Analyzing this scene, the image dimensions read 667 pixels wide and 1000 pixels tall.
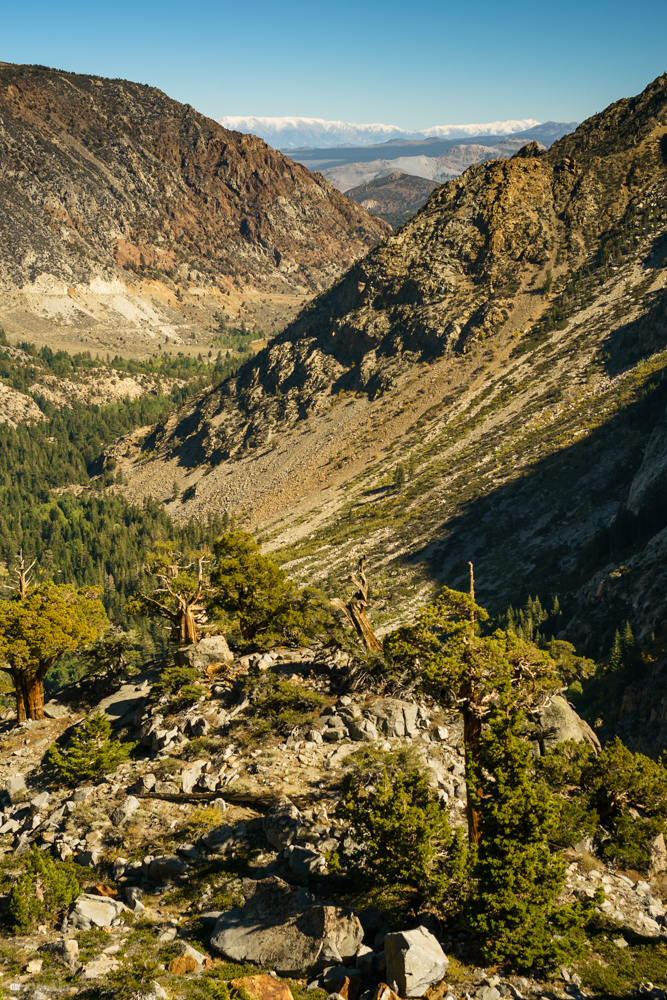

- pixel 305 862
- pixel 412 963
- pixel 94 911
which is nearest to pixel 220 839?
pixel 305 862

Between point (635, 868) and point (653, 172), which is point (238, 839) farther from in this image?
point (653, 172)

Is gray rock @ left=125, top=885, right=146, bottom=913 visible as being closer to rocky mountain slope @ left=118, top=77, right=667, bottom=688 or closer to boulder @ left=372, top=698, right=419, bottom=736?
boulder @ left=372, top=698, right=419, bottom=736

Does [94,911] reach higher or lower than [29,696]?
higher

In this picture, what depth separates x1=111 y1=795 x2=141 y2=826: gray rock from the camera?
104 feet

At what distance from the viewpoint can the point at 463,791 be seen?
104 feet

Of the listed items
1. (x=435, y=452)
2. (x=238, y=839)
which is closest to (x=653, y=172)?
(x=435, y=452)

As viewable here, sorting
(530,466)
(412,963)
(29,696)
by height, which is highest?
(412,963)

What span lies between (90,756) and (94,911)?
1074 centimetres

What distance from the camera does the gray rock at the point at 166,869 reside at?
28250 mm

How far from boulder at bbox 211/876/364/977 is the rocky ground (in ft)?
0.18

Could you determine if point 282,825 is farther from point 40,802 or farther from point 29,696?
point 29,696

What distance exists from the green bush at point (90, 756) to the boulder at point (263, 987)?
1660 centimetres

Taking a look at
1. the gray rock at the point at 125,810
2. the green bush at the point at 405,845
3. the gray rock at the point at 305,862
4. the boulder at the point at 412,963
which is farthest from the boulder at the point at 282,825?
the boulder at the point at 412,963

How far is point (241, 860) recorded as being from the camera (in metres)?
28.9
